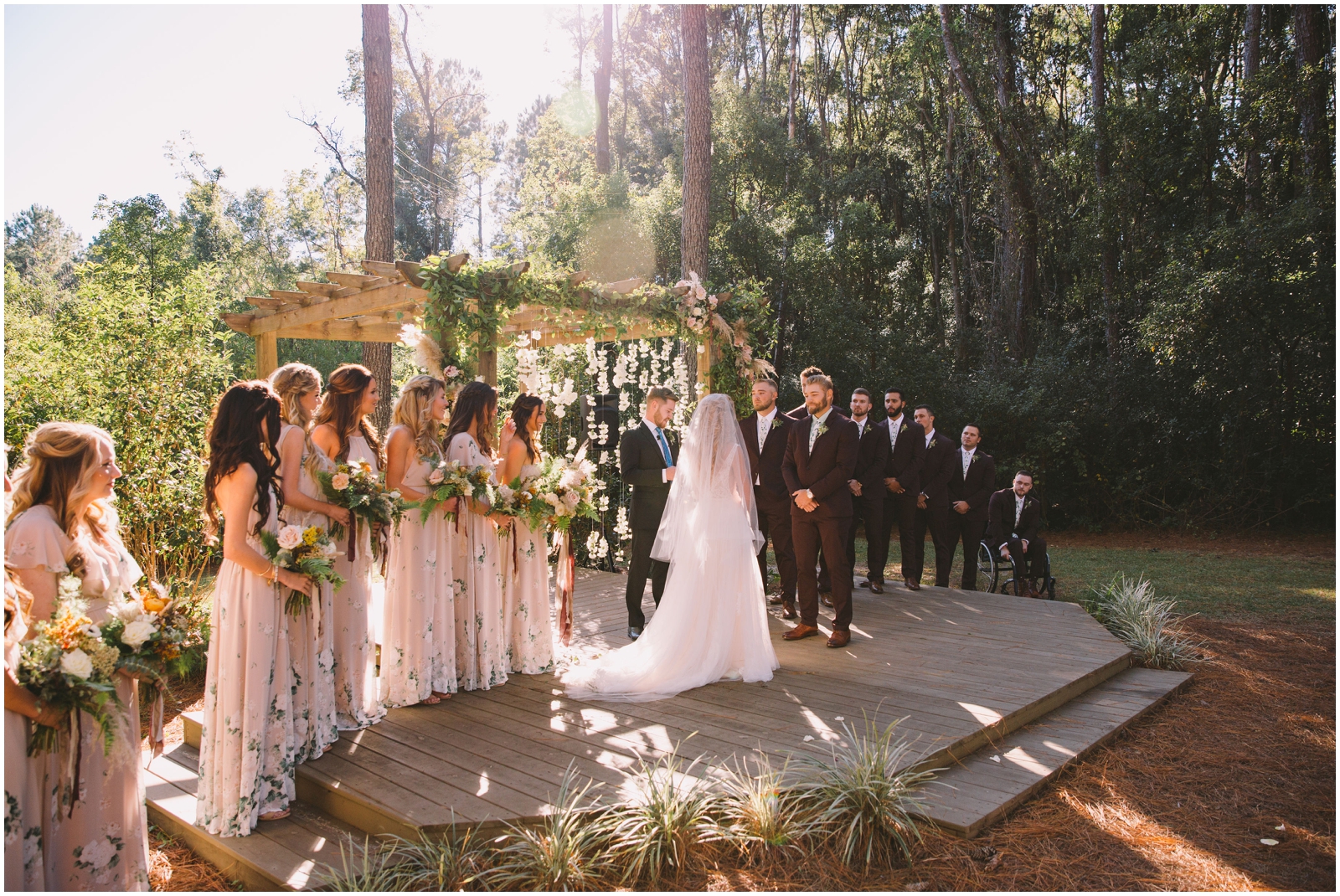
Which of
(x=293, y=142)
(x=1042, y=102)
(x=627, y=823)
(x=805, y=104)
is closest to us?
(x=627, y=823)

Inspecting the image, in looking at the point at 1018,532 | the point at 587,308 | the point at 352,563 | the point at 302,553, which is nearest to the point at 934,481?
the point at 1018,532

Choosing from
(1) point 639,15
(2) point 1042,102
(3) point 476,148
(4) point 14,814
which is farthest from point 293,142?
(4) point 14,814

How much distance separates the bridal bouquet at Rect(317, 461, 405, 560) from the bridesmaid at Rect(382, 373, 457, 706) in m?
0.39

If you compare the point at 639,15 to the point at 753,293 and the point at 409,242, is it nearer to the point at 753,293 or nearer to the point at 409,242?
the point at 409,242

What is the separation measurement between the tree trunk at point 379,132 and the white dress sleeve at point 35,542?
368 inches

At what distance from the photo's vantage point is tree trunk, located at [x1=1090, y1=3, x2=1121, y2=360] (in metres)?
17.3

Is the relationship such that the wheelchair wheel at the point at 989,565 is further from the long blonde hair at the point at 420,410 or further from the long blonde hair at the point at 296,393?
the long blonde hair at the point at 296,393

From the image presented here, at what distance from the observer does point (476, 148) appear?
29.2m

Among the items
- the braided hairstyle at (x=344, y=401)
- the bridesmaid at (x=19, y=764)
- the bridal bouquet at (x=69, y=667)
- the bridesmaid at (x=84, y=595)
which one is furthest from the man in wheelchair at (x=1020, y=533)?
the bridesmaid at (x=19, y=764)

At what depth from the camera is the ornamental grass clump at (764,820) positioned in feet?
11.4

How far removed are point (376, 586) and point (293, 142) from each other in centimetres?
3024

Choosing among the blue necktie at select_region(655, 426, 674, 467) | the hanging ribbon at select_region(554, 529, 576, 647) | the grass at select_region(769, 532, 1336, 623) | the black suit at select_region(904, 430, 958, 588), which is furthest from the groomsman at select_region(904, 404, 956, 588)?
the hanging ribbon at select_region(554, 529, 576, 647)

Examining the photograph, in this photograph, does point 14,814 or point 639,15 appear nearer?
point 14,814

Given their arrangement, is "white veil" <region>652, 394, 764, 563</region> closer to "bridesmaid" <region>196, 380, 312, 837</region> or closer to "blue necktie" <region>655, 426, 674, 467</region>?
"blue necktie" <region>655, 426, 674, 467</region>
